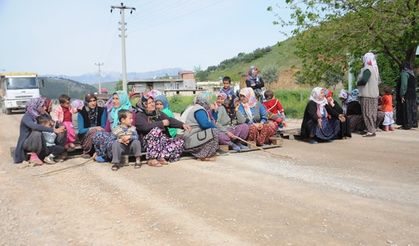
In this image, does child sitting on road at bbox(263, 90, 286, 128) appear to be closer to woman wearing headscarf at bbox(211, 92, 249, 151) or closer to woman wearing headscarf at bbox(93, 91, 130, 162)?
woman wearing headscarf at bbox(211, 92, 249, 151)

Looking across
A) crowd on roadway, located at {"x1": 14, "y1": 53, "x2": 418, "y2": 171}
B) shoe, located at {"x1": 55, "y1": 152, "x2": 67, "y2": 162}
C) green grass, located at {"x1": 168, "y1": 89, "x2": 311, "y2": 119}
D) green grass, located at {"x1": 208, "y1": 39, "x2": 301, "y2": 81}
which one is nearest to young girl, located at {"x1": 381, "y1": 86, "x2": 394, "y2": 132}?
crowd on roadway, located at {"x1": 14, "y1": 53, "x2": 418, "y2": 171}

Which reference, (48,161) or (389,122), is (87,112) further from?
(389,122)

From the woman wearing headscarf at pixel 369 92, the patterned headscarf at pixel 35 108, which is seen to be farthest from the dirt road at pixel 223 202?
the woman wearing headscarf at pixel 369 92

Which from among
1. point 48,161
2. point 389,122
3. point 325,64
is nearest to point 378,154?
point 389,122

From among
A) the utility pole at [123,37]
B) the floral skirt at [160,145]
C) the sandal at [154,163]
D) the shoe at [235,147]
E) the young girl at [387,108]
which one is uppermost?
the utility pole at [123,37]

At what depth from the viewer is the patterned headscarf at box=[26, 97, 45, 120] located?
273 inches

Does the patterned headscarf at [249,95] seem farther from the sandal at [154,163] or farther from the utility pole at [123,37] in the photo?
the utility pole at [123,37]

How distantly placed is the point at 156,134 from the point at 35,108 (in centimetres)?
216

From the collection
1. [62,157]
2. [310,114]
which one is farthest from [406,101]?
[62,157]

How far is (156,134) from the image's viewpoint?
6684 mm

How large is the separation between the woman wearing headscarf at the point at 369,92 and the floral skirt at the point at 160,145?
461 cm

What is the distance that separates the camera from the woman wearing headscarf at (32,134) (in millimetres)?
6777

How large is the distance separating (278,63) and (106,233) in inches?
2702

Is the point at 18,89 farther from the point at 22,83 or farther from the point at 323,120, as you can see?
the point at 323,120
